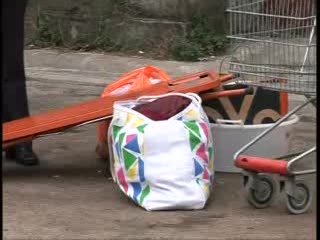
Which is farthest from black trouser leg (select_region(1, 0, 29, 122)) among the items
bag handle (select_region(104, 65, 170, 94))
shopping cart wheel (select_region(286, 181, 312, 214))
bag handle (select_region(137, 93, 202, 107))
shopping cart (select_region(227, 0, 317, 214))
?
shopping cart wheel (select_region(286, 181, 312, 214))

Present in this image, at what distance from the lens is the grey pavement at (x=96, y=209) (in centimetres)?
381

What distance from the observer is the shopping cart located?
13.2 ft

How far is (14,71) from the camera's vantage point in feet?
16.0

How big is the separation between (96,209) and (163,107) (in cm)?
61

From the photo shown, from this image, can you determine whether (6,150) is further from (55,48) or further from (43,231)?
(55,48)

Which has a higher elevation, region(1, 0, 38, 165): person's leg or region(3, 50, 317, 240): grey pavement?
region(1, 0, 38, 165): person's leg

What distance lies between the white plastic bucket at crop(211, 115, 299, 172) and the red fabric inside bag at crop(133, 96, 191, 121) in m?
0.42

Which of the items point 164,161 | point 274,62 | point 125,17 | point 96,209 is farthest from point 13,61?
point 125,17

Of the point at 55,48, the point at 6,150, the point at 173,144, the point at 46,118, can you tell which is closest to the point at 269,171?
the point at 173,144

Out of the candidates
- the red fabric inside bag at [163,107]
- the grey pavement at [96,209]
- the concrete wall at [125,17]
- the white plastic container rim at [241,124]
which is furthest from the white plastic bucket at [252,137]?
the concrete wall at [125,17]

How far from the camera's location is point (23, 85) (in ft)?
16.3

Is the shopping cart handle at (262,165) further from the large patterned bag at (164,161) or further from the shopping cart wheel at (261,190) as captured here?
the large patterned bag at (164,161)

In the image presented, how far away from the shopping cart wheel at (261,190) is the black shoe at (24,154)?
142 cm

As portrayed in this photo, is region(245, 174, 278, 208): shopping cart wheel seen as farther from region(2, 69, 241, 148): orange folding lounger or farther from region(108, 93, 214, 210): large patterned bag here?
region(2, 69, 241, 148): orange folding lounger
